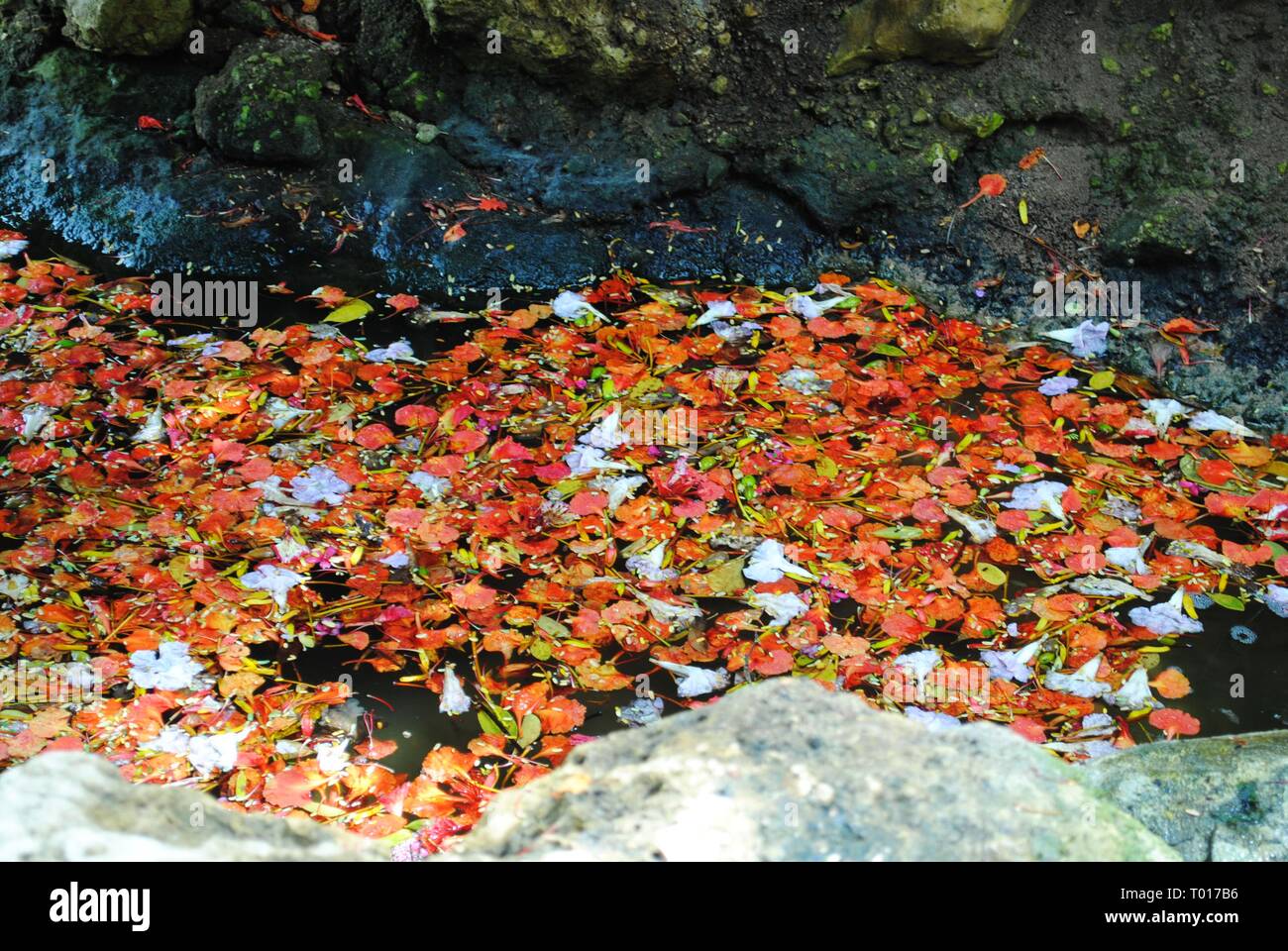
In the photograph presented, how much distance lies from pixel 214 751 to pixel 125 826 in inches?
70.5

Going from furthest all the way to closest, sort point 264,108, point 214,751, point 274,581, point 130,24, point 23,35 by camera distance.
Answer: point 23,35
point 130,24
point 264,108
point 274,581
point 214,751

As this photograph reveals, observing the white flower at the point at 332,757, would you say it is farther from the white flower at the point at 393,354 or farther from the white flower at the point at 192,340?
the white flower at the point at 192,340

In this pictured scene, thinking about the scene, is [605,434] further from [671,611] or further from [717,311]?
[717,311]

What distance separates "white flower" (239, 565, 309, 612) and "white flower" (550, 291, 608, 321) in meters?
2.07

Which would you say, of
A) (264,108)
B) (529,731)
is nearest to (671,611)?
(529,731)

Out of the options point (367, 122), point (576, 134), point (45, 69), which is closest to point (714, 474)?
point (576, 134)

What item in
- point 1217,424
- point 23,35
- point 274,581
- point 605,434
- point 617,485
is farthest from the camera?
point 23,35

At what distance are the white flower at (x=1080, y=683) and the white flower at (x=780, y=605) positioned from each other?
81cm

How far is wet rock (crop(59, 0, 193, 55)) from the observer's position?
606 cm

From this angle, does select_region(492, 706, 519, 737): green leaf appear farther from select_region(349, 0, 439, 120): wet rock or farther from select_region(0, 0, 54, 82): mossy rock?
select_region(0, 0, 54, 82): mossy rock

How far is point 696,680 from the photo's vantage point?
373cm

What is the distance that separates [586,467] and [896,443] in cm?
126

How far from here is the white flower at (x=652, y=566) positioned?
4.11m

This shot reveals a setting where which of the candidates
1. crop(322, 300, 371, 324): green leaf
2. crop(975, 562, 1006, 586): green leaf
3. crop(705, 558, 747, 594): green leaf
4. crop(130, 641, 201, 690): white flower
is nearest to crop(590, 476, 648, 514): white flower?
crop(705, 558, 747, 594): green leaf
